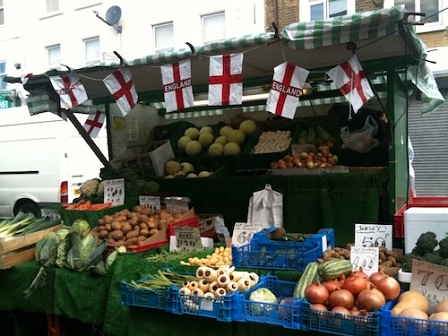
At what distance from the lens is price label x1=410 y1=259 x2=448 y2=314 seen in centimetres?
276

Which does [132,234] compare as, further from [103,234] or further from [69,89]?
[69,89]

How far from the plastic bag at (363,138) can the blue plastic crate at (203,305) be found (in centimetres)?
293

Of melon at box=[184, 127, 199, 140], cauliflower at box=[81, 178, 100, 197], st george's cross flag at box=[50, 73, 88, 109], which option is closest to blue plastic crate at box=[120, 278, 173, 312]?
st george's cross flag at box=[50, 73, 88, 109]

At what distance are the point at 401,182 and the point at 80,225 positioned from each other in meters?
3.47

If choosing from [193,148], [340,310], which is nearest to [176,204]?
[193,148]

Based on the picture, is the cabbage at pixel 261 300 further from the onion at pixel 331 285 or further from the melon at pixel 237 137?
the melon at pixel 237 137

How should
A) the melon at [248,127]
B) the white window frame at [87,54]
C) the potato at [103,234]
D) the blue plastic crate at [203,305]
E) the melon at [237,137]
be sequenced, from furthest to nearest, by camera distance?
the white window frame at [87,54]
the melon at [248,127]
the melon at [237,137]
the potato at [103,234]
the blue plastic crate at [203,305]

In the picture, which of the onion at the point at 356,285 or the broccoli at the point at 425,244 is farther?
the broccoli at the point at 425,244

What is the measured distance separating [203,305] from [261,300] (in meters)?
0.40

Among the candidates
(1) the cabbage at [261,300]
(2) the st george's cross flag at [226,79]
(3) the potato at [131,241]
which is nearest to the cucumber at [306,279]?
(1) the cabbage at [261,300]

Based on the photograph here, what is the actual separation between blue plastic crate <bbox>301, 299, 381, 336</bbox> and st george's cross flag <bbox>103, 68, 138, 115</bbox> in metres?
2.93

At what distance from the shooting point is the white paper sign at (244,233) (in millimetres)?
4020

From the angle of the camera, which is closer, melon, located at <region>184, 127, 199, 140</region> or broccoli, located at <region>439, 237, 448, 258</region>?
broccoli, located at <region>439, 237, 448, 258</region>

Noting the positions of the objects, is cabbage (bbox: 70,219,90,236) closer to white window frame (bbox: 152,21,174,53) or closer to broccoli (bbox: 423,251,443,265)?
broccoli (bbox: 423,251,443,265)
